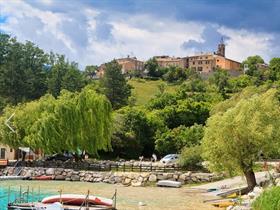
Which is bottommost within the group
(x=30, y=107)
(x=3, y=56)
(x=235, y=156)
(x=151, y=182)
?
(x=151, y=182)

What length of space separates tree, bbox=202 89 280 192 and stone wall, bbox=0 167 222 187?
981cm

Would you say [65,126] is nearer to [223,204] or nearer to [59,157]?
[59,157]

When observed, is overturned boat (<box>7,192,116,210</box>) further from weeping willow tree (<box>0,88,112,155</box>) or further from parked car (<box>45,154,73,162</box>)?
parked car (<box>45,154,73,162</box>)

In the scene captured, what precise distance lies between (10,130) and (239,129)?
28.8m

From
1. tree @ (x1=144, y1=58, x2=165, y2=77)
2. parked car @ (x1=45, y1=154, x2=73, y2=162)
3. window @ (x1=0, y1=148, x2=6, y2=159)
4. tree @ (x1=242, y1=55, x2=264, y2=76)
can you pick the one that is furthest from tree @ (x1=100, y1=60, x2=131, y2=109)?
tree @ (x1=242, y1=55, x2=264, y2=76)

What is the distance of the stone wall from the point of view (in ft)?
141

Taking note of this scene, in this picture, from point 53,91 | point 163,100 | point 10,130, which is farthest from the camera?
point 53,91

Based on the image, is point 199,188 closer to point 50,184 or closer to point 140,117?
point 50,184

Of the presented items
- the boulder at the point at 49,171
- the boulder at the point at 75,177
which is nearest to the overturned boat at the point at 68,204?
the boulder at the point at 75,177

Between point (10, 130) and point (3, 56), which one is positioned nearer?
point (10, 130)

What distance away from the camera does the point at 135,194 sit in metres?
35.4

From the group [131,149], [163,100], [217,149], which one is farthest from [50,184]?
[163,100]

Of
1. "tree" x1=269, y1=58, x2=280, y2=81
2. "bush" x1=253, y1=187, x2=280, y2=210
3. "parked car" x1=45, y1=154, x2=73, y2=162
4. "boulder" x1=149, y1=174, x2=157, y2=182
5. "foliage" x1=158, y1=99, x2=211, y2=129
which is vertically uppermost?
"tree" x1=269, y1=58, x2=280, y2=81

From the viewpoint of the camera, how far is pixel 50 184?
42031 millimetres
